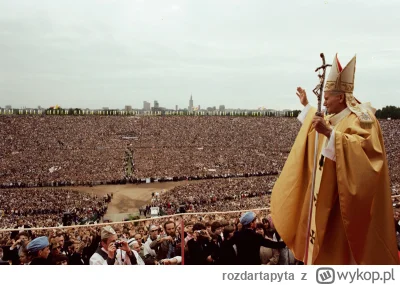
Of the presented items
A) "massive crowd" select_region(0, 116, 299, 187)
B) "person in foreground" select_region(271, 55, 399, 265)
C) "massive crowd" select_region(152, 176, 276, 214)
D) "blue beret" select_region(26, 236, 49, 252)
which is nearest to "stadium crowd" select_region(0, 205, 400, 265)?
"blue beret" select_region(26, 236, 49, 252)

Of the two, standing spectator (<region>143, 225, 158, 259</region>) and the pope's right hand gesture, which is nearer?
the pope's right hand gesture

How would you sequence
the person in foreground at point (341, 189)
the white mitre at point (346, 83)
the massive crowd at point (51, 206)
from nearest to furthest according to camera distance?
the person in foreground at point (341, 189)
the white mitre at point (346, 83)
the massive crowd at point (51, 206)

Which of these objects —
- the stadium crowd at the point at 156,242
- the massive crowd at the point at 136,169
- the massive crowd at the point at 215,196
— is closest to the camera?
the stadium crowd at the point at 156,242

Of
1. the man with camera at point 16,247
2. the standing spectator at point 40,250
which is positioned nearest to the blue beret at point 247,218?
the standing spectator at point 40,250

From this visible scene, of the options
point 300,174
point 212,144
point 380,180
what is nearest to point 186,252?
point 300,174

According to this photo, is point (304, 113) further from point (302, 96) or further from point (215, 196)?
point (215, 196)

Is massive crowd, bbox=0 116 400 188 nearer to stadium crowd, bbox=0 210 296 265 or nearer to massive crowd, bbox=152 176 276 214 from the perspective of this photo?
massive crowd, bbox=152 176 276 214

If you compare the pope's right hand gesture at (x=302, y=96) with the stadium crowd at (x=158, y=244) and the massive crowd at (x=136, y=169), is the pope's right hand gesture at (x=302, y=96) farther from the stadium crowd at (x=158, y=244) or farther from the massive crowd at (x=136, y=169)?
the massive crowd at (x=136, y=169)
